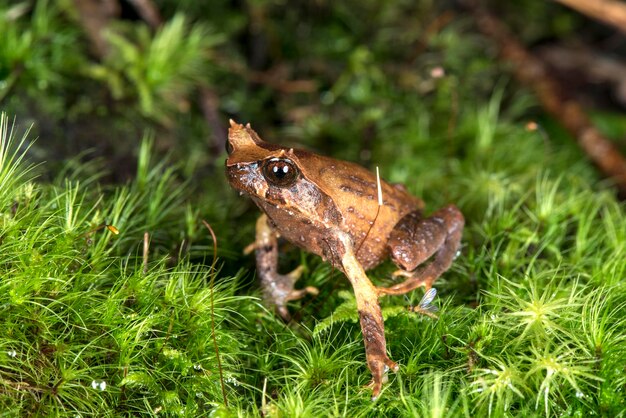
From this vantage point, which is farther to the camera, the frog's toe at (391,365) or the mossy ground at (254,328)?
the frog's toe at (391,365)

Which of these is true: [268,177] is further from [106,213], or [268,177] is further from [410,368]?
[410,368]

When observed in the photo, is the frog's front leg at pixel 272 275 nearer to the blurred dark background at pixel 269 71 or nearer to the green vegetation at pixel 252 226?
the green vegetation at pixel 252 226

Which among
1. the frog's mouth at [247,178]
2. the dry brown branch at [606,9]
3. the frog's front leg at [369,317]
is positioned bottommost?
the frog's front leg at [369,317]

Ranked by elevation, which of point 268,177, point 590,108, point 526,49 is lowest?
point 590,108

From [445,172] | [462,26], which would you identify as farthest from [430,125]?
[462,26]

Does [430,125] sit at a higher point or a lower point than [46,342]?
lower

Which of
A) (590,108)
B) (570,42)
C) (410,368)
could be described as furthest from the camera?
(570,42)

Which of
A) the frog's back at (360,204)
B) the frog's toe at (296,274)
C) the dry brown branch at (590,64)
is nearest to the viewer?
the frog's back at (360,204)

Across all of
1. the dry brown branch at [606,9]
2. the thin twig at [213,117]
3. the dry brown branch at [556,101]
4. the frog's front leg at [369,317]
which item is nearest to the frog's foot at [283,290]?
the frog's front leg at [369,317]
